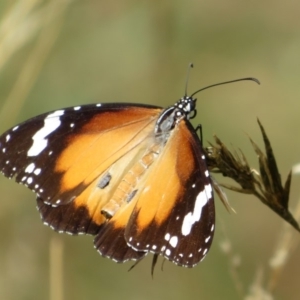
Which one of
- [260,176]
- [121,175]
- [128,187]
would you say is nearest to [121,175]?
[121,175]

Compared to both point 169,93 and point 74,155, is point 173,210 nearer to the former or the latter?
point 74,155

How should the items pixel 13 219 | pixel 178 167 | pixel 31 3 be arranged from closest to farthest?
pixel 178 167 < pixel 31 3 < pixel 13 219

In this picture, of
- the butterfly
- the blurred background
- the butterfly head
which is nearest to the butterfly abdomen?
the butterfly

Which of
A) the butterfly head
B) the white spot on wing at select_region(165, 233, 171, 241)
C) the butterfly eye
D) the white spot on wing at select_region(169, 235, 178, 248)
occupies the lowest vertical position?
the white spot on wing at select_region(169, 235, 178, 248)

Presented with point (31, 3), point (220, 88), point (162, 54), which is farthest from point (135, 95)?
point (31, 3)

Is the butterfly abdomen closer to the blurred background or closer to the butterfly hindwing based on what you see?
the butterfly hindwing

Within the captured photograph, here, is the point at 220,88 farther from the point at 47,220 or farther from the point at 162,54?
the point at 47,220
